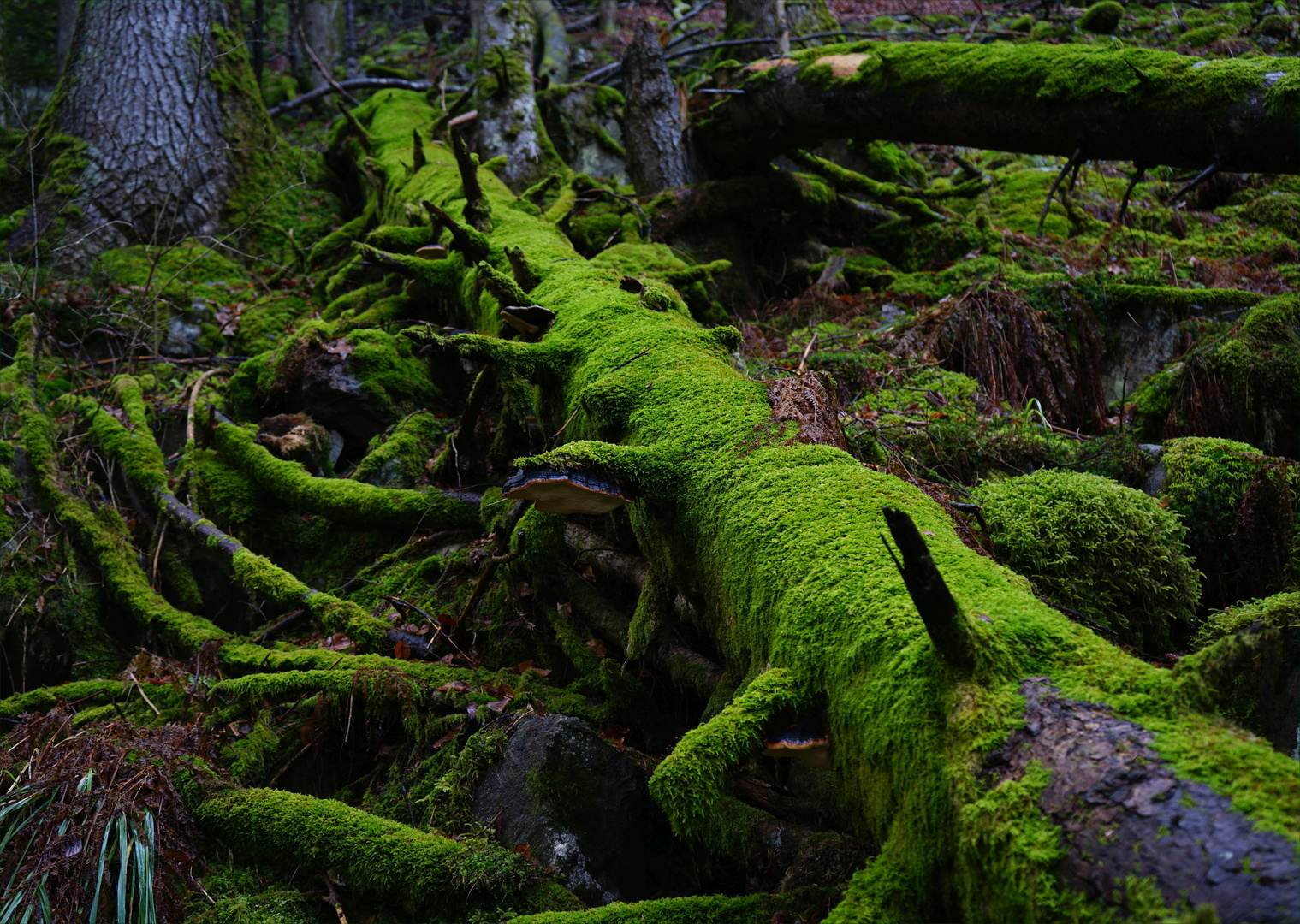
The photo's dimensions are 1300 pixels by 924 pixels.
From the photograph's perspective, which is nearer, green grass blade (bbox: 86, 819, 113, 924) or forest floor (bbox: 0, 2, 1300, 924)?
green grass blade (bbox: 86, 819, 113, 924)

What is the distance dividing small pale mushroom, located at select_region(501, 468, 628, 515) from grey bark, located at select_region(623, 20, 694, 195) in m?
6.27

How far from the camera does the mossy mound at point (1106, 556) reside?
10.5ft

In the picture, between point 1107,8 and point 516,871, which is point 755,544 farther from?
point 1107,8

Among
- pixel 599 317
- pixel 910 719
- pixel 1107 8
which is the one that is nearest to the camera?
pixel 910 719

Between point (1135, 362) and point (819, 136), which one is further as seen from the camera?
point (819, 136)

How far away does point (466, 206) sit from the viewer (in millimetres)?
6184

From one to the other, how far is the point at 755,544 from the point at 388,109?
9.71 meters

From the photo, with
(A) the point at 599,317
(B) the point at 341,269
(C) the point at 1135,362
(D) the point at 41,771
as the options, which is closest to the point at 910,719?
(A) the point at 599,317

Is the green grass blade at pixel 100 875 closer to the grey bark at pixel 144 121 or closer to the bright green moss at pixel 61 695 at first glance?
the bright green moss at pixel 61 695

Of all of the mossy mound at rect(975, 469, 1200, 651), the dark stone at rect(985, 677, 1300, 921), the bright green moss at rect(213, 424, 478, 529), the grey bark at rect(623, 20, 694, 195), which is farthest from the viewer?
the grey bark at rect(623, 20, 694, 195)

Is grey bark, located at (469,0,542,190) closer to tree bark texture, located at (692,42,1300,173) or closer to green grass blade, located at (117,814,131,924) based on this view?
tree bark texture, located at (692,42,1300,173)

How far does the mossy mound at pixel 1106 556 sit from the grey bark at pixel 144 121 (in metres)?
8.42

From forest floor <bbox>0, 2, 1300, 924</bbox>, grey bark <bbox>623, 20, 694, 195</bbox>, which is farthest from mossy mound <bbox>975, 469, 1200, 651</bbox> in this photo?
grey bark <bbox>623, 20, 694, 195</bbox>

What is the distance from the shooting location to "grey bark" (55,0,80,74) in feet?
36.5
